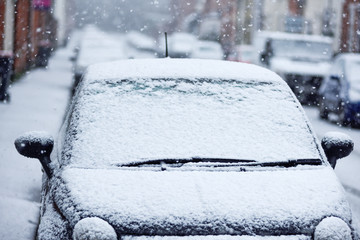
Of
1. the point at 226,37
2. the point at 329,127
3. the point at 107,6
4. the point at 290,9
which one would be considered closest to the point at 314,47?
the point at 329,127

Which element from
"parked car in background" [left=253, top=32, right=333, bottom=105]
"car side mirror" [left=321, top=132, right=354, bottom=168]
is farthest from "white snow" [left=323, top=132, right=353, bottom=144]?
"parked car in background" [left=253, top=32, right=333, bottom=105]

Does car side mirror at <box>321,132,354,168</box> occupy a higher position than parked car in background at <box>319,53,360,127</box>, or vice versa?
car side mirror at <box>321,132,354,168</box>

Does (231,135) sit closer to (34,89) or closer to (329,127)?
(329,127)

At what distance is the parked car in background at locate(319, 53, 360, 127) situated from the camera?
16.5 m

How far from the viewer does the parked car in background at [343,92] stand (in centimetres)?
1650

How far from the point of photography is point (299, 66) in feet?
74.8

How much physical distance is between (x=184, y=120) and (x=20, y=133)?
8403 millimetres

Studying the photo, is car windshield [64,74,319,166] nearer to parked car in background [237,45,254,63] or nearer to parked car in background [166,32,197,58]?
parked car in background [237,45,254,63]

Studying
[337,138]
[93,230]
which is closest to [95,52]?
[337,138]

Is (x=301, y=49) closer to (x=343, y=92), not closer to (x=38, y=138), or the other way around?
(x=343, y=92)

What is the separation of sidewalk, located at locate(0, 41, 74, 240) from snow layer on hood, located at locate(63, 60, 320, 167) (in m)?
1.65

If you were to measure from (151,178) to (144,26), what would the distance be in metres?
102

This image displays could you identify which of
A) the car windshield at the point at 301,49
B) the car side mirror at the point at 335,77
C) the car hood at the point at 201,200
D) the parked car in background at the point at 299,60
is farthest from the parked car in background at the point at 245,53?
the car hood at the point at 201,200

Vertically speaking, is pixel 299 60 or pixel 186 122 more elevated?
pixel 186 122
